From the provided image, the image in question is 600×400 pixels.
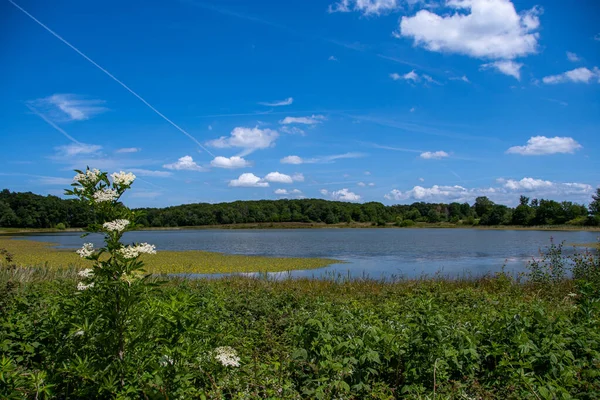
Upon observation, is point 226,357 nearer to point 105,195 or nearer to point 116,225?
point 116,225

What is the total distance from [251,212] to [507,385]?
124 metres

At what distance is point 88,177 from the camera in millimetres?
3299

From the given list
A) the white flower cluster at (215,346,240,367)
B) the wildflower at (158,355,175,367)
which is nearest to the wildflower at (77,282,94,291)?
the wildflower at (158,355,175,367)

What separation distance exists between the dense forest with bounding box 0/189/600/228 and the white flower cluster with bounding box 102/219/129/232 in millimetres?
78992

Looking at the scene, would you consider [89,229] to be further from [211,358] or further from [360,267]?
[360,267]

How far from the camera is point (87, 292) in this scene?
10.7 feet

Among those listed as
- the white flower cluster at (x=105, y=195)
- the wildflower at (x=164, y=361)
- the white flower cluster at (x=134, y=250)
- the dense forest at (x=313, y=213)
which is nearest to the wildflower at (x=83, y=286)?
the white flower cluster at (x=134, y=250)

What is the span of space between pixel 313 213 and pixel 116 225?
124041 millimetres

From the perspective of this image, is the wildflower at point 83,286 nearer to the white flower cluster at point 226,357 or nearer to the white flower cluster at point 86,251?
the white flower cluster at point 86,251

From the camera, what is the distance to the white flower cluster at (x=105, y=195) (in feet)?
10.4

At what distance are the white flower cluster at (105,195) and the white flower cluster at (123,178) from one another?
87 mm

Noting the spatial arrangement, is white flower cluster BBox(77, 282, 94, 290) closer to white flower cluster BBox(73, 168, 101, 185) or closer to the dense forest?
white flower cluster BBox(73, 168, 101, 185)

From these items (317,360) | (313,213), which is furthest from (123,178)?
(313,213)

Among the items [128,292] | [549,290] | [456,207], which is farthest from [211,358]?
[456,207]
